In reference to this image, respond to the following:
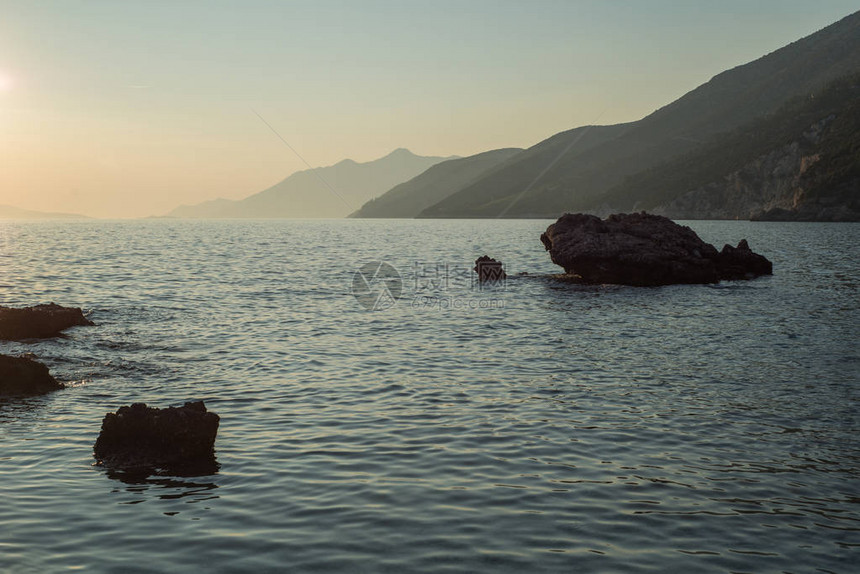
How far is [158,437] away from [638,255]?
40078 millimetres

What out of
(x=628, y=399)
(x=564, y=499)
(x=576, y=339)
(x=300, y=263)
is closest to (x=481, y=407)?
(x=628, y=399)

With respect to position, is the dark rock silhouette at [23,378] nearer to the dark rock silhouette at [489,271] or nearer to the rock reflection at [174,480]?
the rock reflection at [174,480]

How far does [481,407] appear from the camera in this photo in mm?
16547

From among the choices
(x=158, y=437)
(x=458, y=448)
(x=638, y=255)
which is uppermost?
(x=638, y=255)

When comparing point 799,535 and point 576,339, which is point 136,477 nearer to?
point 799,535

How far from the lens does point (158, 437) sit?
12.9 m

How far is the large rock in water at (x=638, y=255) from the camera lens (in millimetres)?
47562
